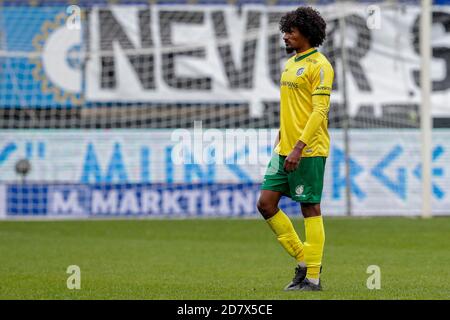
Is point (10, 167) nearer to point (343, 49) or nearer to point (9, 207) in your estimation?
point (9, 207)

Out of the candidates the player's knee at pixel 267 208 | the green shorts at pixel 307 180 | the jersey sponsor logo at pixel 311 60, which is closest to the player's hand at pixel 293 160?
the green shorts at pixel 307 180

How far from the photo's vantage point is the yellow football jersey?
324 inches

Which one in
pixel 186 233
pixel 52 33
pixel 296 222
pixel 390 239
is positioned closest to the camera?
pixel 390 239

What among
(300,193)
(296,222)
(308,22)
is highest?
(308,22)

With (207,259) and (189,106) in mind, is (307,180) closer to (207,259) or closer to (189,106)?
(207,259)

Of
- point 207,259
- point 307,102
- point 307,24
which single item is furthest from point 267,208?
point 207,259

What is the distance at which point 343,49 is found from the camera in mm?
21281

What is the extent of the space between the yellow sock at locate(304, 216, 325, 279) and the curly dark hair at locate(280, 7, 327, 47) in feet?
4.58

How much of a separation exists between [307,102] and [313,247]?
1126 mm

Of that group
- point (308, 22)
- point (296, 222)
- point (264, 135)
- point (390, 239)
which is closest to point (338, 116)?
point (264, 135)

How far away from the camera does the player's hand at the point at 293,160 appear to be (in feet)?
26.7

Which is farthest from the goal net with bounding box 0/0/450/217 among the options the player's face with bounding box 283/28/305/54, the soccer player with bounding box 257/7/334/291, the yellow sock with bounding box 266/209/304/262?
the player's face with bounding box 283/28/305/54

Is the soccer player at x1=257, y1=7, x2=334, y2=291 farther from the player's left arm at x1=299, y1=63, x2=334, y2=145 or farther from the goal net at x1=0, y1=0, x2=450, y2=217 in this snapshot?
the goal net at x1=0, y1=0, x2=450, y2=217
